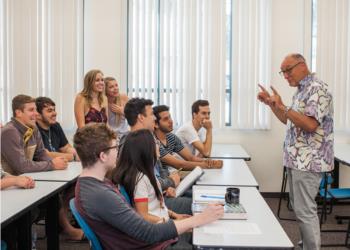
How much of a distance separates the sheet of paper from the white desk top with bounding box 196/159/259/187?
904 mm

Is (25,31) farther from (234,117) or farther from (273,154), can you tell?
(273,154)

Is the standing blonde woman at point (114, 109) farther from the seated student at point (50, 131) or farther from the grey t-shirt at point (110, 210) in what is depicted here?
the grey t-shirt at point (110, 210)

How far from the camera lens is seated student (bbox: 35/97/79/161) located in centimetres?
403

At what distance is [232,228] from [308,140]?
1.21m

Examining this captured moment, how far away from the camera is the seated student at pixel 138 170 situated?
7.59 ft

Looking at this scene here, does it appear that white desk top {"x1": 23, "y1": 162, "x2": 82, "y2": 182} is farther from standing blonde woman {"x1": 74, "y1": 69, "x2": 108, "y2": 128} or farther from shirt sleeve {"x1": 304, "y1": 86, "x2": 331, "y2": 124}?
shirt sleeve {"x1": 304, "y1": 86, "x2": 331, "y2": 124}

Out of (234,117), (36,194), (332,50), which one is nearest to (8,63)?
(234,117)

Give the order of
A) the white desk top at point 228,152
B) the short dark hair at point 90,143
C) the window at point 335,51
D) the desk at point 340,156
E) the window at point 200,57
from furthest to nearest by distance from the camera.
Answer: the window at point 200,57, the window at point 335,51, the white desk top at point 228,152, the desk at point 340,156, the short dark hair at point 90,143

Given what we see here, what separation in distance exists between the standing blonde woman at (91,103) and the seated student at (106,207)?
228cm

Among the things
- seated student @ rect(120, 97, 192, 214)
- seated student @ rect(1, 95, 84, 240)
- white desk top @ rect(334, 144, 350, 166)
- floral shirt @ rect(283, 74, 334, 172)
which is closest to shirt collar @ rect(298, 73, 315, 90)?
floral shirt @ rect(283, 74, 334, 172)

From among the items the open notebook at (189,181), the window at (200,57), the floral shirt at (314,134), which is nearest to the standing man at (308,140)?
the floral shirt at (314,134)

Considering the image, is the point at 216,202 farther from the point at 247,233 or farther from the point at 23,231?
the point at 23,231

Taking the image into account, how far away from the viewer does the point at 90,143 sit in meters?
1.98

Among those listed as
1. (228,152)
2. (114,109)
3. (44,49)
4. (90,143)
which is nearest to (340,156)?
(228,152)
